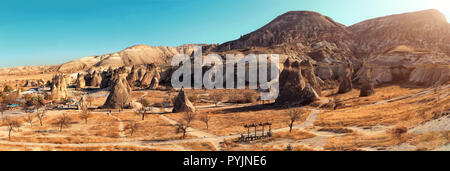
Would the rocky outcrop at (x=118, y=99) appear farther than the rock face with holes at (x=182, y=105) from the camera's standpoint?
Yes

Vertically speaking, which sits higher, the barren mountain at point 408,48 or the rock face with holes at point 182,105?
the barren mountain at point 408,48

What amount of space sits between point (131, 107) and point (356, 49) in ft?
524

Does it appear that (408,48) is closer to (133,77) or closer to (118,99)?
(118,99)

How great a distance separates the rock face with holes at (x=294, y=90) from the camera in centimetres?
5212

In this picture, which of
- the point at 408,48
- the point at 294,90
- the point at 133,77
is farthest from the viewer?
the point at 133,77

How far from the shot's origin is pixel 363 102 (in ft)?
160

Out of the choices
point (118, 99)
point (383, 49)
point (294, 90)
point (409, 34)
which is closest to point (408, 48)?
point (383, 49)

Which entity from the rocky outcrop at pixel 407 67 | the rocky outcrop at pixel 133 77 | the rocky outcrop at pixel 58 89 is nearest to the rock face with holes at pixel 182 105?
the rocky outcrop at pixel 58 89

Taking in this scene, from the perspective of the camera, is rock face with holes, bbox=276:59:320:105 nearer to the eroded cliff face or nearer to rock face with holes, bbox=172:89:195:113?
rock face with holes, bbox=172:89:195:113

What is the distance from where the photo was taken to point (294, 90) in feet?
176

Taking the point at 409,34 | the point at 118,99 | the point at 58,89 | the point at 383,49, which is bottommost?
the point at 118,99

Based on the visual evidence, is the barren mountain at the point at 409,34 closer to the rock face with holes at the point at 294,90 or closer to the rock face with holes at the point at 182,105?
the rock face with holes at the point at 294,90
